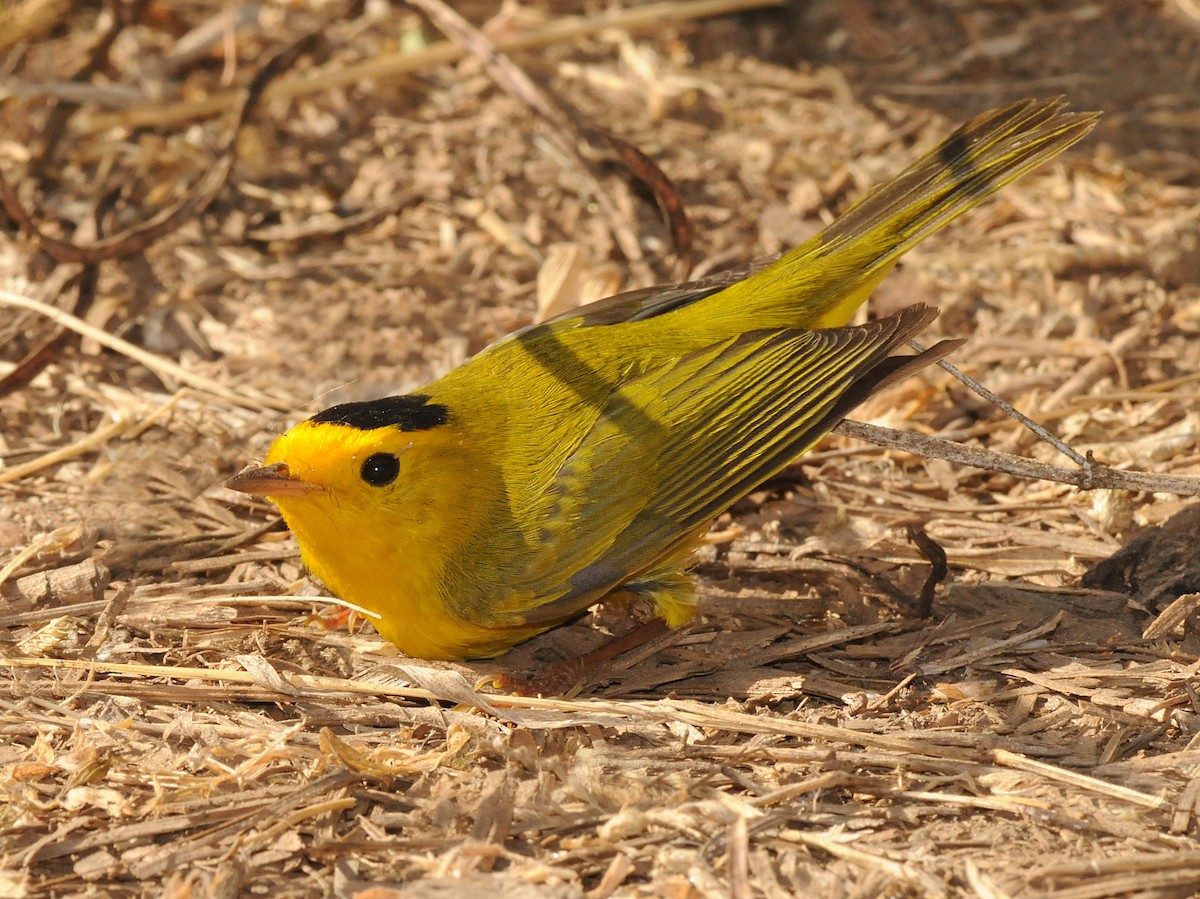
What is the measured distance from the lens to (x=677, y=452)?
4004mm

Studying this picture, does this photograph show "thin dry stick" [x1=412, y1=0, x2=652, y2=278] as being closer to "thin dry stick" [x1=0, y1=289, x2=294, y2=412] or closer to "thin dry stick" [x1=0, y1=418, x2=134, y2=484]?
"thin dry stick" [x1=0, y1=289, x2=294, y2=412]

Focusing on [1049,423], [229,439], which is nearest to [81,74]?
[229,439]

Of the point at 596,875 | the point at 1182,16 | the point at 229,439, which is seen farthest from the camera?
the point at 1182,16

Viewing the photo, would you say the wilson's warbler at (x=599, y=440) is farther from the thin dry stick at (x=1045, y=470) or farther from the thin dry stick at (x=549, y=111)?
the thin dry stick at (x=549, y=111)

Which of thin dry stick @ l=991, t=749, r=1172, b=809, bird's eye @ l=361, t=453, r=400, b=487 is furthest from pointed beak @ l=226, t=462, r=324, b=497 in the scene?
thin dry stick @ l=991, t=749, r=1172, b=809

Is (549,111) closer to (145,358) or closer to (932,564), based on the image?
(145,358)

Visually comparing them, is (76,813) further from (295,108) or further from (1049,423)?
(295,108)

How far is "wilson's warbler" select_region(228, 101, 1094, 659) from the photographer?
12.4ft

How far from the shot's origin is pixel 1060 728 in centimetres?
358

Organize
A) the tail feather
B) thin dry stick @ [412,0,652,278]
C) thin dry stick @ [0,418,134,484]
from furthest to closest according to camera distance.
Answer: thin dry stick @ [412,0,652,278]
thin dry stick @ [0,418,134,484]
the tail feather

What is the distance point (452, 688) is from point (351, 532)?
53 centimetres

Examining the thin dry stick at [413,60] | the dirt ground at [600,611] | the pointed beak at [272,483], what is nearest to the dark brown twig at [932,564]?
the dirt ground at [600,611]

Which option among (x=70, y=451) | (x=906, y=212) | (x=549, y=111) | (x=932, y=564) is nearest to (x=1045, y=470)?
(x=932, y=564)

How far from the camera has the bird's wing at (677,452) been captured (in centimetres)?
389
